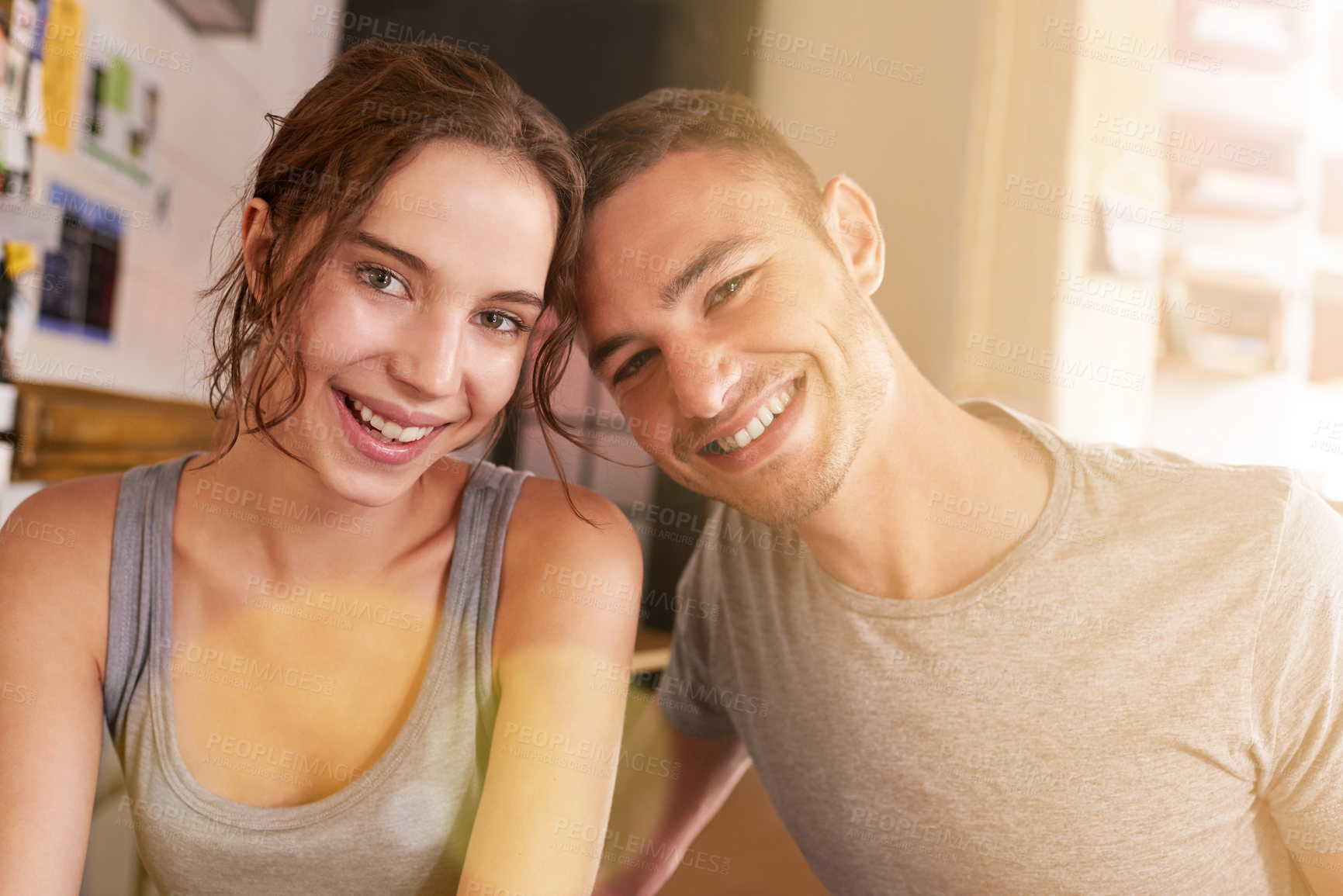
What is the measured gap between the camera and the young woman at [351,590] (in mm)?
678

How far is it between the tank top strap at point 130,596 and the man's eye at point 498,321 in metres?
0.33

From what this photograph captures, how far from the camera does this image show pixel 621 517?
79cm

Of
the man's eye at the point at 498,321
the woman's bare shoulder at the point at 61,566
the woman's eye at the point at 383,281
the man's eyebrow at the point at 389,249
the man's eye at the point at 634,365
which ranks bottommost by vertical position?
the woman's bare shoulder at the point at 61,566

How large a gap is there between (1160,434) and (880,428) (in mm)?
1048

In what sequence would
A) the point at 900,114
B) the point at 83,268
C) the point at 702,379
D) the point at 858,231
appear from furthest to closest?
the point at 900,114 < the point at 83,268 < the point at 858,231 < the point at 702,379

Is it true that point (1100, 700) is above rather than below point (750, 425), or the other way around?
below

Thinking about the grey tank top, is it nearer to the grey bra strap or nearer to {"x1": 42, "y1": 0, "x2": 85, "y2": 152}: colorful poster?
the grey bra strap

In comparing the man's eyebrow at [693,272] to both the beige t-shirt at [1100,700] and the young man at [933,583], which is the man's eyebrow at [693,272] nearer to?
the young man at [933,583]

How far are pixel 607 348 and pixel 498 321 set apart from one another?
4.9 inches

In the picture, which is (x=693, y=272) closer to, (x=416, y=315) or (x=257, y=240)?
(x=416, y=315)

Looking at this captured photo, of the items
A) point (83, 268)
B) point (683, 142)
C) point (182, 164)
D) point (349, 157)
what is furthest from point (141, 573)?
point (182, 164)

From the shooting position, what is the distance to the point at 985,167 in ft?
5.42

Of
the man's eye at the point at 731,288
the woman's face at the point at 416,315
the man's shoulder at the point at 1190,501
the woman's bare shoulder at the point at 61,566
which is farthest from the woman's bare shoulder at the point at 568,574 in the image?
the man's shoulder at the point at 1190,501

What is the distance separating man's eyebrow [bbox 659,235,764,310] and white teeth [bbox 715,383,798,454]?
14 centimetres
